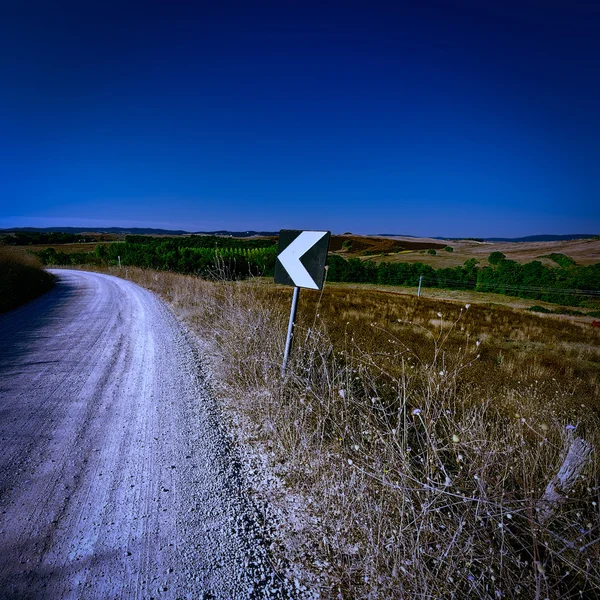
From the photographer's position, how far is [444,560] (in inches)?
66.8

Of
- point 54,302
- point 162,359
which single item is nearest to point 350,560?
point 162,359

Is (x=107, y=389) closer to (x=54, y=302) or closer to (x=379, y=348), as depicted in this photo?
(x=379, y=348)

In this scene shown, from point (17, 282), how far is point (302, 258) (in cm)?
1307

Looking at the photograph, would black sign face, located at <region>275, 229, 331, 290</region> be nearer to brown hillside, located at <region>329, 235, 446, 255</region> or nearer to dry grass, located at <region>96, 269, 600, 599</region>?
dry grass, located at <region>96, 269, 600, 599</region>

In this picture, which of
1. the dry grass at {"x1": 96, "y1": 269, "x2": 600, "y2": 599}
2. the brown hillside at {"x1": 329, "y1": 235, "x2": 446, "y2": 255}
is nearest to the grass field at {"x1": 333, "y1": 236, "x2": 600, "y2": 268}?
the brown hillside at {"x1": 329, "y1": 235, "x2": 446, "y2": 255}

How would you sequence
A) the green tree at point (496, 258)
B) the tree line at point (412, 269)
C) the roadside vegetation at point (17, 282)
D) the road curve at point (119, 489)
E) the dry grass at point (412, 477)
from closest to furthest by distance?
the dry grass at point (412, 477)
the road curve at point (119, 489)
the roadside vegetation at point (17, 282)
the tree line at point (412, 269)
the green tree at point (496, 258)

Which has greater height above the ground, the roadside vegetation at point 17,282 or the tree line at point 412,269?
the roadside vegetation at point 17,282

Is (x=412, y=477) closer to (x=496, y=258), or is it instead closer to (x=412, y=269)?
(x=412, y=269)

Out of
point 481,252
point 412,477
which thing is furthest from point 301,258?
point 481,252

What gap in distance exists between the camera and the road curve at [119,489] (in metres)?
2.04

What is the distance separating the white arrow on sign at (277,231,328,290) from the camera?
3.71 meters

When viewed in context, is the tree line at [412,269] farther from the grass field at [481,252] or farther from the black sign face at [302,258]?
the black sign face at [302,258]

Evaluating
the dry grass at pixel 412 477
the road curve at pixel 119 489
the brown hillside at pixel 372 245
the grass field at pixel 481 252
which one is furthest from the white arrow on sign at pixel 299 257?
the brown hillside at pixel 372 245

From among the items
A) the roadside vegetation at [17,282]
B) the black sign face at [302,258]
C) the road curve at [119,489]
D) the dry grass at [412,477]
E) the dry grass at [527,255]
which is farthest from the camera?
the dry grass at [527,255]
